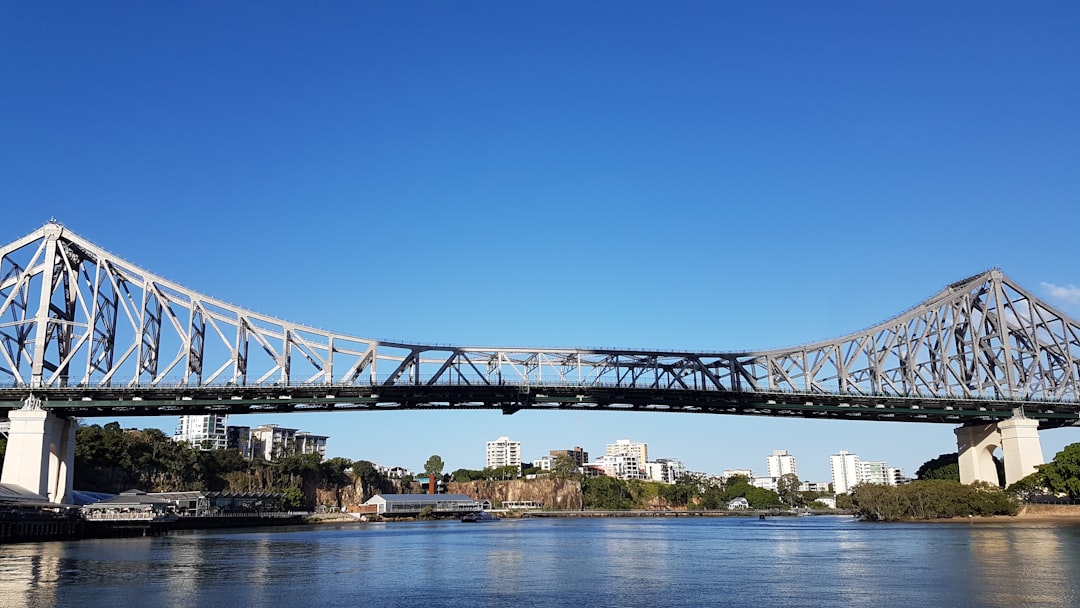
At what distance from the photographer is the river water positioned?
110ft

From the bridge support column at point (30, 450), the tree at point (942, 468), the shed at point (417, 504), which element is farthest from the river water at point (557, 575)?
the shed at point (417, 504)

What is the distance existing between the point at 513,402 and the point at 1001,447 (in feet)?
209

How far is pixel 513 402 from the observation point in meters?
92.2

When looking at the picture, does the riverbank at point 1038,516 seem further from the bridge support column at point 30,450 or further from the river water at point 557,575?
the bridge support column at point 30,450

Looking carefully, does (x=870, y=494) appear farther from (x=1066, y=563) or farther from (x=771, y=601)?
(x=771, y=601)

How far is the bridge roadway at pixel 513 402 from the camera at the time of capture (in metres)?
80.9

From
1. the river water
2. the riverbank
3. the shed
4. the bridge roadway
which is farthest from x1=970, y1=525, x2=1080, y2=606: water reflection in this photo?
the shed

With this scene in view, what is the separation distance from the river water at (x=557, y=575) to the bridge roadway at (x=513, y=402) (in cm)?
1588

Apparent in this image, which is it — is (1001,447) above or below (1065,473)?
above

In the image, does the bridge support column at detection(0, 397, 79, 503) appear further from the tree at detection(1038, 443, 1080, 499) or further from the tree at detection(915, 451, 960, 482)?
the tree at detection(915, 451, 960, 482)

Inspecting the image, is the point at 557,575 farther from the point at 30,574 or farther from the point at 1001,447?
the point at 1001,447

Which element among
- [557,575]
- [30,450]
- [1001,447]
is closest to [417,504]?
[30,450]

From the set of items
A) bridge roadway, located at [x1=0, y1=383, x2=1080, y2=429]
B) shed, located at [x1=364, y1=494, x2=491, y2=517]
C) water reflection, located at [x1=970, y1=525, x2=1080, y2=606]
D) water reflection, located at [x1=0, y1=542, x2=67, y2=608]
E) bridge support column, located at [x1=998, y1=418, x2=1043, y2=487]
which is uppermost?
bridge roadway, located at [x1=0, y1=383, x2=1080, y2=429]

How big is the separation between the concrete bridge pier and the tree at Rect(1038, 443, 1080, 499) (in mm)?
6798
